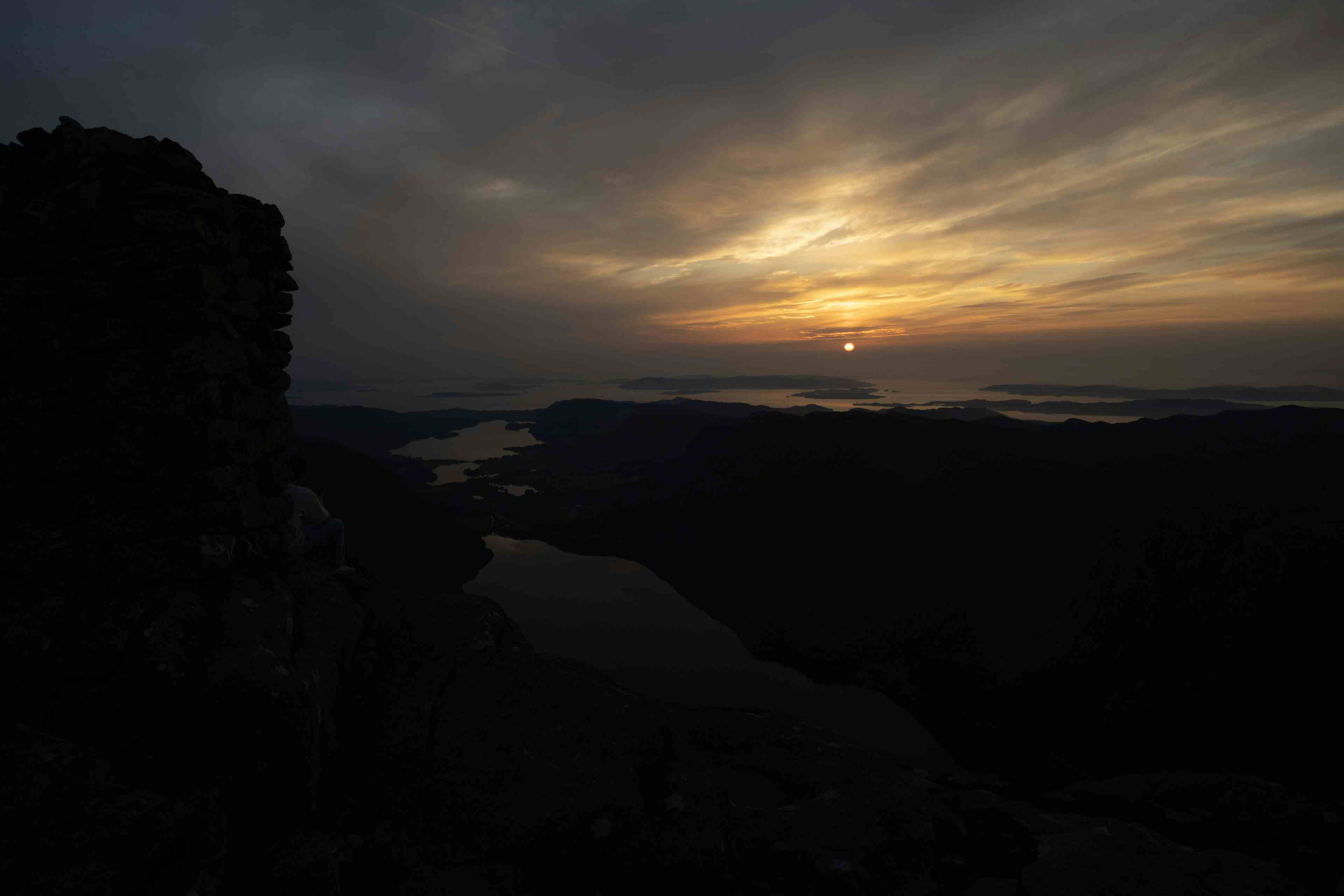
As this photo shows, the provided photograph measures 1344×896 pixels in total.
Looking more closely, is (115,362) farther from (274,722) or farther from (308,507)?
(274,722)

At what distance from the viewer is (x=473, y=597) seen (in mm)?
12641

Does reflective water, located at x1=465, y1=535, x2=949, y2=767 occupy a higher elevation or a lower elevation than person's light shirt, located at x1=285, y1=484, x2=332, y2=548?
lower

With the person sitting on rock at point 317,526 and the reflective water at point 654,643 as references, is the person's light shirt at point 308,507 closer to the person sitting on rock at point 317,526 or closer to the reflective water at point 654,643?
the person sitting on rock at point 317,526

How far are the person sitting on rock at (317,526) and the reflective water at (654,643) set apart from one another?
85.5 feet

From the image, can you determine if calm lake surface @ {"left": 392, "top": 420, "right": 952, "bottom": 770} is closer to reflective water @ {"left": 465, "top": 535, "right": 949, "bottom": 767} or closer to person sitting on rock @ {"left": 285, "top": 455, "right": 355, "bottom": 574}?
reflective water @ {"left": 465, "top": 535, "right": 949, "bottom": 767}

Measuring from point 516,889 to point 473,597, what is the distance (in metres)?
5.96

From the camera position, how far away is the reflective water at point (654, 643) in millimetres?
55562

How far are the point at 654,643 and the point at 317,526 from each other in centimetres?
6652

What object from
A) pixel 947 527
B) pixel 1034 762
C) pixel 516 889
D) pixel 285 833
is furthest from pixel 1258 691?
pixel 285 833

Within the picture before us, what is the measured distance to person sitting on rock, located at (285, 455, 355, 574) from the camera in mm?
12961

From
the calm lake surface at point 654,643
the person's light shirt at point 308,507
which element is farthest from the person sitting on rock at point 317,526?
the calm lake surface at point 654,643

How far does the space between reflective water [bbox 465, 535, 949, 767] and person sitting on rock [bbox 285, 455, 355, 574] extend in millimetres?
26057

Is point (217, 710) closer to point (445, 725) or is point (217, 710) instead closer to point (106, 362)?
point (445, 725)

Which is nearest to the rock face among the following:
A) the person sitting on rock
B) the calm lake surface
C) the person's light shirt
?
the person sitting on rock
